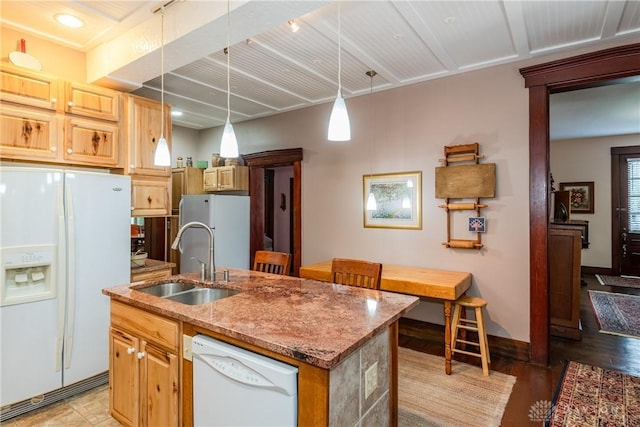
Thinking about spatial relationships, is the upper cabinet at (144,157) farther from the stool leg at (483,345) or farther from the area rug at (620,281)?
the area rug at (620,281)

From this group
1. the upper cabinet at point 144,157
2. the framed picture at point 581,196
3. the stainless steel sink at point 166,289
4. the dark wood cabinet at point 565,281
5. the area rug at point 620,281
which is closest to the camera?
the stainless steel sink at point 166,289

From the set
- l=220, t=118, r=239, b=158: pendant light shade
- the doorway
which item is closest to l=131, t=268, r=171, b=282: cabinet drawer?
l=220, t=118, r=239, b=158: pendant light shade

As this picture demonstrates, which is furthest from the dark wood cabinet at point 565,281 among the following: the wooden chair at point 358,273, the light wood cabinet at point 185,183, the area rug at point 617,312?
the light wood cabinet at point 185,183

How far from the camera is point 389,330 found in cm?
169

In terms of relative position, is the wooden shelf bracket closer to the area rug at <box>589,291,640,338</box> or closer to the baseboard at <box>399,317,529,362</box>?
the baseboard at <box>399,317,529,362</box>

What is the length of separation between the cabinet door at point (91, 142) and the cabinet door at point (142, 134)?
12 centimetres

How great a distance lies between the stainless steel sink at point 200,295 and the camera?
215 centimetres

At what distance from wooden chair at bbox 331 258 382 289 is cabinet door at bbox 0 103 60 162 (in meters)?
2.38

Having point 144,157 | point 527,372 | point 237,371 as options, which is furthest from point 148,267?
point 527,372

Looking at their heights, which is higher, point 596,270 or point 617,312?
point 596,270

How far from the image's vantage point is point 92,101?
2873mm

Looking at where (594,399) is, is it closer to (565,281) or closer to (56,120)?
(565,281)

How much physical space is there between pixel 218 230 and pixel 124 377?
→ 106 inches

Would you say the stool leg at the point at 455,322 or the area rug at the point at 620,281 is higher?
the stool leg at the point at 455,322
